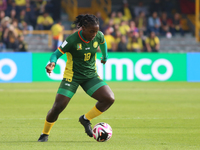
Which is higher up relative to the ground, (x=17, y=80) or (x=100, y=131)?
(x=100, y=131)

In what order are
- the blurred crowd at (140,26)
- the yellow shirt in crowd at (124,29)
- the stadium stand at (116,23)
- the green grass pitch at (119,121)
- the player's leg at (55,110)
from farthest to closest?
the yellow shirt in crowd at (124,29) < the stadium stand at (116,23) < the blurred crowd at (140,26) < the player's leg at (55,110) < the green grass pitch at (119,121)

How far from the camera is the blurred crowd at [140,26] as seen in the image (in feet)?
74.0

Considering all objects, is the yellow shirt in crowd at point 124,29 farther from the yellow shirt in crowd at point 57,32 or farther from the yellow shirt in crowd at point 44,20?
the yellow shirt in crowd at point 44,20

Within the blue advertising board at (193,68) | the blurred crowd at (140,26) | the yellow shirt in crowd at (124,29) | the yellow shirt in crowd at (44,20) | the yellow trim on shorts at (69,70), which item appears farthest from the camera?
the yellow shirt in crowd at (44,20)

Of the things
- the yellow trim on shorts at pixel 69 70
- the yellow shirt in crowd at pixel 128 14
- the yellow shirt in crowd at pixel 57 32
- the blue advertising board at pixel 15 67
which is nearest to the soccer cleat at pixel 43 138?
the yellow trim on shorts at pixel 69 70

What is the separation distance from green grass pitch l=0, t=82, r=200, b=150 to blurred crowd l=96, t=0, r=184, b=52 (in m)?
6.62

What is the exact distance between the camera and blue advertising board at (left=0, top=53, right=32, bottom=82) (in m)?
19.1

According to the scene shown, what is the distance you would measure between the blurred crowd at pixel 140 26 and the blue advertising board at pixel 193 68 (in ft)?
8.36

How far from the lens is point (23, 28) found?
79.6 feet

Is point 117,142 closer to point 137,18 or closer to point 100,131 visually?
point 100,131

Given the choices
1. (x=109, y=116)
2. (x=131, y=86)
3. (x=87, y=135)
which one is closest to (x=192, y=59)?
(x=131, y=86)

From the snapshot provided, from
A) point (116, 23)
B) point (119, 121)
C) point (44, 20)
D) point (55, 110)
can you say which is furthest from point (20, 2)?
point (55, 110)

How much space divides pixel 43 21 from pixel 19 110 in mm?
15038

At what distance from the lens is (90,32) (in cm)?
677
